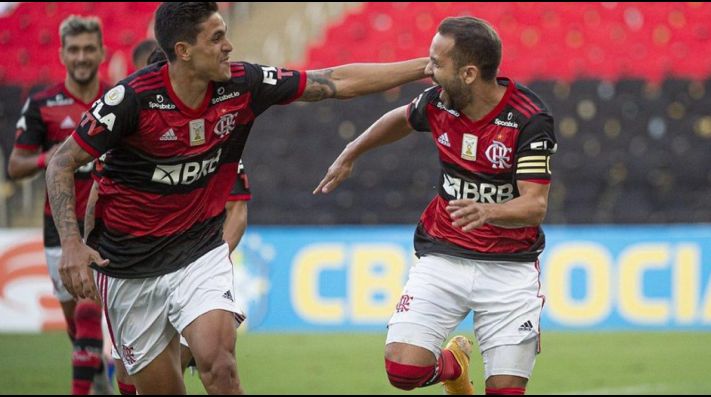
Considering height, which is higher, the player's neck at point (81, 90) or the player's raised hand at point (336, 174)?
the player's neck at point (81, 90)

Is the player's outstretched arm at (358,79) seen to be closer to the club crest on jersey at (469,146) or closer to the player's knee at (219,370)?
the club crest on jersey at (469,146)

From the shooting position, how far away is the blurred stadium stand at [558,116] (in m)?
13.8

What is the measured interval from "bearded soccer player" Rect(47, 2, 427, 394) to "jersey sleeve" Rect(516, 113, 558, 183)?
69 cm

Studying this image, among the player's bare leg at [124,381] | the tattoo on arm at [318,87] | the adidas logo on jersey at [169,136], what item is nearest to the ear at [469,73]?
the tattoo on arm at [318,87]

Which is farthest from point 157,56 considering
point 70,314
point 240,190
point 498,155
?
point 70,314

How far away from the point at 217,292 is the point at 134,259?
1.58 ft

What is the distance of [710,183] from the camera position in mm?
13898

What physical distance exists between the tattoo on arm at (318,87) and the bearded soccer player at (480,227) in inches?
17.8

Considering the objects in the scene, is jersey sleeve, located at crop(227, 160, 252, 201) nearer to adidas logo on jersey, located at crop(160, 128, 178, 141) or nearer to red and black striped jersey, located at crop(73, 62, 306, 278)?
red and black striped jersey, located at crop(73, 62, 306, 278)

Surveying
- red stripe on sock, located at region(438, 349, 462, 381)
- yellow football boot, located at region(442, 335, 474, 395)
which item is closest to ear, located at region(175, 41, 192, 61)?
red stripe on sock, located at region(438, 349, 462, 381)

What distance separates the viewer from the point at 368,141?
6.11 meters

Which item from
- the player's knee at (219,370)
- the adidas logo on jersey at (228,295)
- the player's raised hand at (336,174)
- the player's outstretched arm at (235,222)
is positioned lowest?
the player's knee at (219,370)

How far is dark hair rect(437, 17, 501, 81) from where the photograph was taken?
5.46 meters

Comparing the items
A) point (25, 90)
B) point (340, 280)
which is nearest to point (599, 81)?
point (340, 280)
